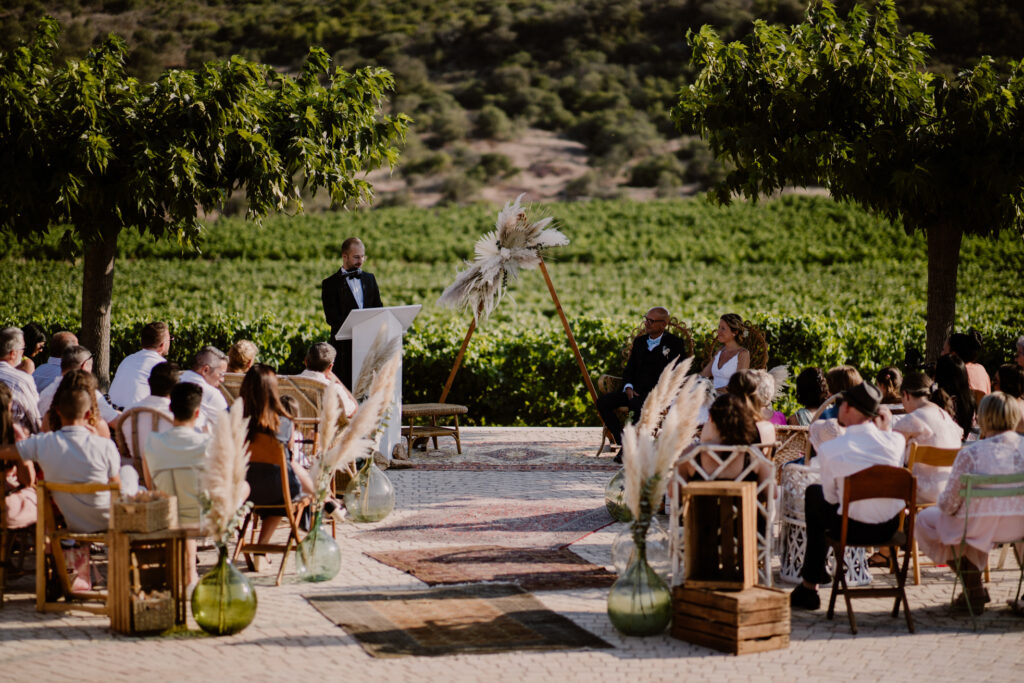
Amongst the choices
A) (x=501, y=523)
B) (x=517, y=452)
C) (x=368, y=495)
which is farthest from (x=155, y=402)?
(x=517, y=452)

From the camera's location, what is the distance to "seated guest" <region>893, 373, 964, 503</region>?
7.15 m

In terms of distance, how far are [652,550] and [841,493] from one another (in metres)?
1.17

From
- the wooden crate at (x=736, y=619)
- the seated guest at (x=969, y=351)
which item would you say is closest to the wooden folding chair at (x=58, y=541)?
the wooden crate at (x=736, y=619)

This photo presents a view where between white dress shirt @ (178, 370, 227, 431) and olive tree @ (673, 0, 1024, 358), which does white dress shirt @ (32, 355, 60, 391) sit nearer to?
white dress shirt @ (178, 370, 227, 431)

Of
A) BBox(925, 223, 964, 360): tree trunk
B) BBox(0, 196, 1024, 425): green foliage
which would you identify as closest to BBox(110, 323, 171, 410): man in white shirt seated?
BBox(0, 196, 1024, 425): green foliage

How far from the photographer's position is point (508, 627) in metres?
6.02

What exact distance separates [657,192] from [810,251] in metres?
29.6

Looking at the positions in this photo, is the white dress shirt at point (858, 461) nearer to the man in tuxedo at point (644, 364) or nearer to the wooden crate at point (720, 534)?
the wooden crate at point (720, 534)

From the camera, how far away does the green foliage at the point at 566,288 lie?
15.1 metres

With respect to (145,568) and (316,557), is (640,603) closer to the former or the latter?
(316,557)

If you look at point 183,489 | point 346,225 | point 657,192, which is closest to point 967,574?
point 183,489

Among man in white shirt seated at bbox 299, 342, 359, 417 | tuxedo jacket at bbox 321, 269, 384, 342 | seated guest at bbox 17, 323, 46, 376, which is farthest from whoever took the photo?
tuxedo jacket at bbox 321, 269, 384, 342

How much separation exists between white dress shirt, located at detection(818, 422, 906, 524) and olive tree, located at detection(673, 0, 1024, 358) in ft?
18.8

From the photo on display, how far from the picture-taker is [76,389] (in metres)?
6.30
